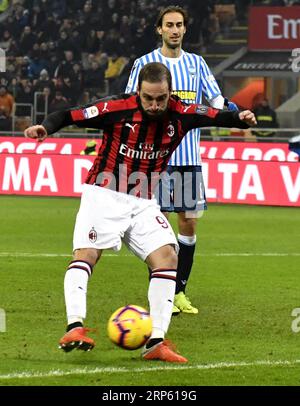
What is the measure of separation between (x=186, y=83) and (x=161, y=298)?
272 cm

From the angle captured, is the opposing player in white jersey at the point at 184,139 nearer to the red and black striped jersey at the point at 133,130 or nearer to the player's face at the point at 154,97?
the red and black striped jersey at the point at 133,130

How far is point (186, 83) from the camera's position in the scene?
9.58 metres

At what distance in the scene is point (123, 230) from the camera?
24.7 ft

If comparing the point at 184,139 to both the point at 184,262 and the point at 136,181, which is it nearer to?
the point at 184,262

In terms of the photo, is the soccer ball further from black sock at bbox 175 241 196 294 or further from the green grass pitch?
black sock at bbox 175 241 196 294

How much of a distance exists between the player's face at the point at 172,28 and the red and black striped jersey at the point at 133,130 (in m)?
1.77

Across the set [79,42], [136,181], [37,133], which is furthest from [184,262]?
[79,42]

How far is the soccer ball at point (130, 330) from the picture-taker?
715cm

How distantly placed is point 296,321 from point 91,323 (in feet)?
5.28

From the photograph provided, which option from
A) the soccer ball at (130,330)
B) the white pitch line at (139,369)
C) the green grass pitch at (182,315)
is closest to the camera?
the white pitch line at (139,369)

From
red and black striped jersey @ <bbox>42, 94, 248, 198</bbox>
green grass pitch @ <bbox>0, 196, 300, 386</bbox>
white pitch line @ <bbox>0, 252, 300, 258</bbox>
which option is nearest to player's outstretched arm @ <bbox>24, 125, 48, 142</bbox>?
red and black striped jersey @ <bbox>42, 94, 248, 198</bbox>

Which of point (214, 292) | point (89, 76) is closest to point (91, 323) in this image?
point (214, 292)

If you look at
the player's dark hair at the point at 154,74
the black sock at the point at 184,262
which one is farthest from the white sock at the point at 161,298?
the black sock at the point at 184,262

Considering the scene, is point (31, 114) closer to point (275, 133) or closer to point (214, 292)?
point (275, 133)
